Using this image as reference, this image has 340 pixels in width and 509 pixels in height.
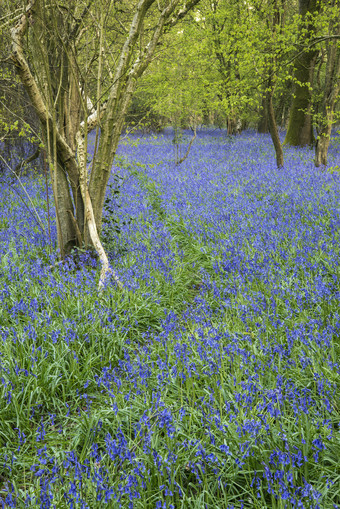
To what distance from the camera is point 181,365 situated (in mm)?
3344

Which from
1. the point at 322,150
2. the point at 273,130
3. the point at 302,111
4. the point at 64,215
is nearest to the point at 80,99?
the point at 64,215

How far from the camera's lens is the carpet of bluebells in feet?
7.20

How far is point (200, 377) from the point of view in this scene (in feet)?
10.5

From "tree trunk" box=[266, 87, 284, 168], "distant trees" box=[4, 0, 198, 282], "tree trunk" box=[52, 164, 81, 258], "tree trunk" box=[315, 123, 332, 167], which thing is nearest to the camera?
"distant trees" box=[4, 0, 198, 282]

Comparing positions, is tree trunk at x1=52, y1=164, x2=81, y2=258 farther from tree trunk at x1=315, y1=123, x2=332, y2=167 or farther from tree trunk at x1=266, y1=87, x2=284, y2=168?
tree trunk at x1=315, y1=123, x2=332, y2=167

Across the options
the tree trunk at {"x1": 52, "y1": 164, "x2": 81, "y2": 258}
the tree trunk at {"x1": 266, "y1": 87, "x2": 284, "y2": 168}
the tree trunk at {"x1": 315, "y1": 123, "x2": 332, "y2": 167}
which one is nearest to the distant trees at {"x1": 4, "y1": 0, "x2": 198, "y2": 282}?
the tree trunk at {"x1": 52, "y1": 164, "x2": 81, "y2": 258}

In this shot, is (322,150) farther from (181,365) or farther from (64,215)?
(181,365)

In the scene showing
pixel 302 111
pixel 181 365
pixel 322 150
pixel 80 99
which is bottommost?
pixel 181 365

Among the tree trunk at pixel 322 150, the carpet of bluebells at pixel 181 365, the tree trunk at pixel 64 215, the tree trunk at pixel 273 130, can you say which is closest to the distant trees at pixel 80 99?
the tree trunk at pixel 64 215

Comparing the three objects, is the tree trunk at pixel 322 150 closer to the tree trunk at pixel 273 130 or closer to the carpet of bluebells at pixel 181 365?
the tree trunk at pixel 273 130

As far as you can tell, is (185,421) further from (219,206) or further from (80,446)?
(219,206)

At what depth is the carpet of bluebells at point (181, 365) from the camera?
219cm

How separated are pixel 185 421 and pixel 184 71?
599 inches

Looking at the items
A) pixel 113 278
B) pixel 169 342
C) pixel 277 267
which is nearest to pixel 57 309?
pixel 113 278
